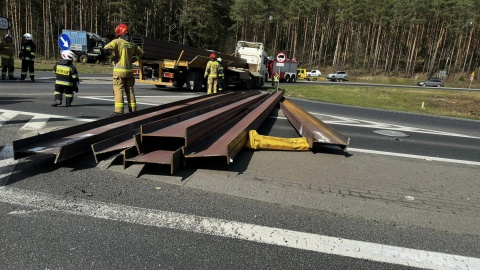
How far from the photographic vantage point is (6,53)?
14.3m

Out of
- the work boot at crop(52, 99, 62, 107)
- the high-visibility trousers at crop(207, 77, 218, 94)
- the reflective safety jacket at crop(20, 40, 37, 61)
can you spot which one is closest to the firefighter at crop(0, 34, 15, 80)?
the reflective safety jacket at crop(20, 40, 37, 61)

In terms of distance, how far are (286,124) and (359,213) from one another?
605 cm

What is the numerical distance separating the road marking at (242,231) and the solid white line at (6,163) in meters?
0.41

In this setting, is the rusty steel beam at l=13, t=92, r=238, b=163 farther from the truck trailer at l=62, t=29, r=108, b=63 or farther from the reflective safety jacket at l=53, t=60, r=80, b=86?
the truck trailer at l=62, t=29, r=108, b=63

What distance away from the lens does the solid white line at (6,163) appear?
396 centimetres

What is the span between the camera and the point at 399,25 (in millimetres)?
65562

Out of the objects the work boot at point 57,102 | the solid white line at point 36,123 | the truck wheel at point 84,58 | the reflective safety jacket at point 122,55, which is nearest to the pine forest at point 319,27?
the truck wheel at point 84,58

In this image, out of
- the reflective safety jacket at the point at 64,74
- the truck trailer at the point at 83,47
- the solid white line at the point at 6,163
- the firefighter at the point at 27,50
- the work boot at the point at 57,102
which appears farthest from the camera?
the truck trailer at the point at 83,47

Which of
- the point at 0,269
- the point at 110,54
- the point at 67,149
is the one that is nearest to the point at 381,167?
the point at 67,149

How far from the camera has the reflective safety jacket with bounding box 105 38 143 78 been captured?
7316mm

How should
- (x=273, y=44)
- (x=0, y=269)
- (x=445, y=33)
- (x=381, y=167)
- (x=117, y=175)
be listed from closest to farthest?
(x=0, y=269) → (x=117, y=175) → (x=381, y=167) → (x=445, y=33) → (x=273, y=44)

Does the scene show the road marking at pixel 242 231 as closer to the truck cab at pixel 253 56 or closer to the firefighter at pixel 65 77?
the firefighter at pixel 65 77

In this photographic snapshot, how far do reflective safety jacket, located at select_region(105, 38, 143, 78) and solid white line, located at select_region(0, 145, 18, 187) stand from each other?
295cm

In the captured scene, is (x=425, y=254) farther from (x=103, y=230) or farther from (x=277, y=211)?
(x=103, y=230)
